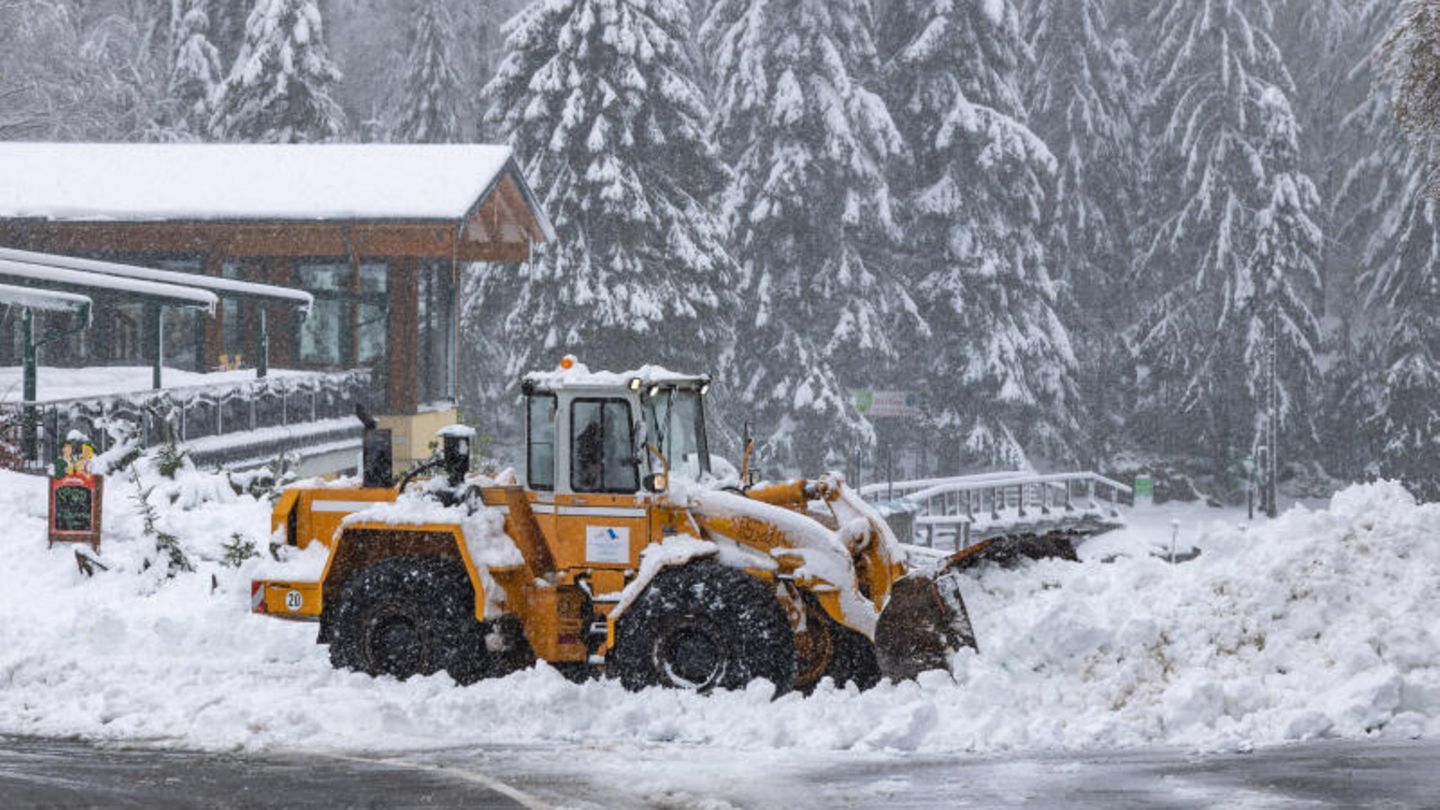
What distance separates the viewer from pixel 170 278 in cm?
2698

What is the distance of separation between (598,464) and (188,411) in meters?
13.1

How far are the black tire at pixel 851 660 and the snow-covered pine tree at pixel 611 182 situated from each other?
74.1 feet

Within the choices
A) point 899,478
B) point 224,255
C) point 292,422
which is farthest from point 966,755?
point 899,478

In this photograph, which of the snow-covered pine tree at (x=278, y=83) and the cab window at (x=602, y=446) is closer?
the cab window at (x=602, y=446)

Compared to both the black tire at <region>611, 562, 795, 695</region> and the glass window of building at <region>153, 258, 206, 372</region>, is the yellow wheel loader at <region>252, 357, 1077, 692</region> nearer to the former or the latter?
the black tire at <region>611, 562, 795, 695</region>

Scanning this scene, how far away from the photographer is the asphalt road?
8836 millimetres

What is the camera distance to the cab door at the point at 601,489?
481 inches

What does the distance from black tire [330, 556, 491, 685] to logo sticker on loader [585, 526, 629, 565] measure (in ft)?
3.06

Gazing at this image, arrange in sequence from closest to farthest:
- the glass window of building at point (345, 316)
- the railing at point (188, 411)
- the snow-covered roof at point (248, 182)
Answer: the railing at point (188, 411), the snow-covered roof at point (248, 182), the glass window of building at point (345, 316)

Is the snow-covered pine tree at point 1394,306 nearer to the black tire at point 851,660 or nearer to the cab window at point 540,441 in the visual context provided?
the black tire at point 851,660

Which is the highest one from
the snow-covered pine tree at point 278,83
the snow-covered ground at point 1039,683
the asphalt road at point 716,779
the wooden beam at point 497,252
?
the snow-covered pine tree at point 278,83

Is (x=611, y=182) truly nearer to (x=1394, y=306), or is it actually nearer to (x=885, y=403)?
(x=885, y=403)

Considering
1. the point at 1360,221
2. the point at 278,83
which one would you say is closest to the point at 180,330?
the point at 278,83

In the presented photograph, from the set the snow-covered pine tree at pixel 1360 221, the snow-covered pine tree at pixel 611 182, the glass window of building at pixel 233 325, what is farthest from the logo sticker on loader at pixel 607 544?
the snow-covered pine tree at pixel 1360 221
